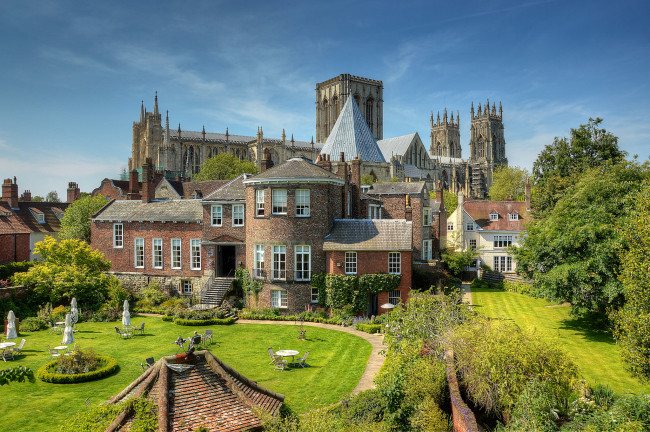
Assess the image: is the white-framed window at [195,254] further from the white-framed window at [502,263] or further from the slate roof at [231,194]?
the white-framed window at [502,263]

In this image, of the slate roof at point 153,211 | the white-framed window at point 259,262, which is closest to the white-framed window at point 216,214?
the slate roof at point 153,211

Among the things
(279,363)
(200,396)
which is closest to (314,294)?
(279,363)

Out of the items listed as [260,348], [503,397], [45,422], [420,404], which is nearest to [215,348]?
[260,348]

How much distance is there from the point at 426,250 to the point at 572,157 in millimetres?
15384

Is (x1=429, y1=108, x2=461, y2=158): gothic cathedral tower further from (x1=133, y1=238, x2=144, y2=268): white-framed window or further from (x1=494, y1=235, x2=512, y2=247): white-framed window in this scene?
(x1=133, y1=238, x2=144, y2=268): white-framed window

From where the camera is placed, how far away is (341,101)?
132 metres

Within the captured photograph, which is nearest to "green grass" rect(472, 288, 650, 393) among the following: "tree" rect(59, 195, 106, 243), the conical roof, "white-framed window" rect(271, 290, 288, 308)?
"white-framed window" rect(271, 290, 288, 308)

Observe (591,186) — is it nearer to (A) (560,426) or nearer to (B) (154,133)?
(A) (560,426)

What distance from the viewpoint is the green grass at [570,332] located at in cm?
2041

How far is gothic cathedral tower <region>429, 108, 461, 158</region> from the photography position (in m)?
166

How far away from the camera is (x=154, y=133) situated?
103 metres

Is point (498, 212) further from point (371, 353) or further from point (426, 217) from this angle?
point (371, 353)

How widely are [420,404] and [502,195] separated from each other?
3185 inches

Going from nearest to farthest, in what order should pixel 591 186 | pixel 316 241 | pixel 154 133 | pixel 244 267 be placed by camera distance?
pixel 591 186 < pixel 316 241 < pixel 244 267 < pixel 154 133
